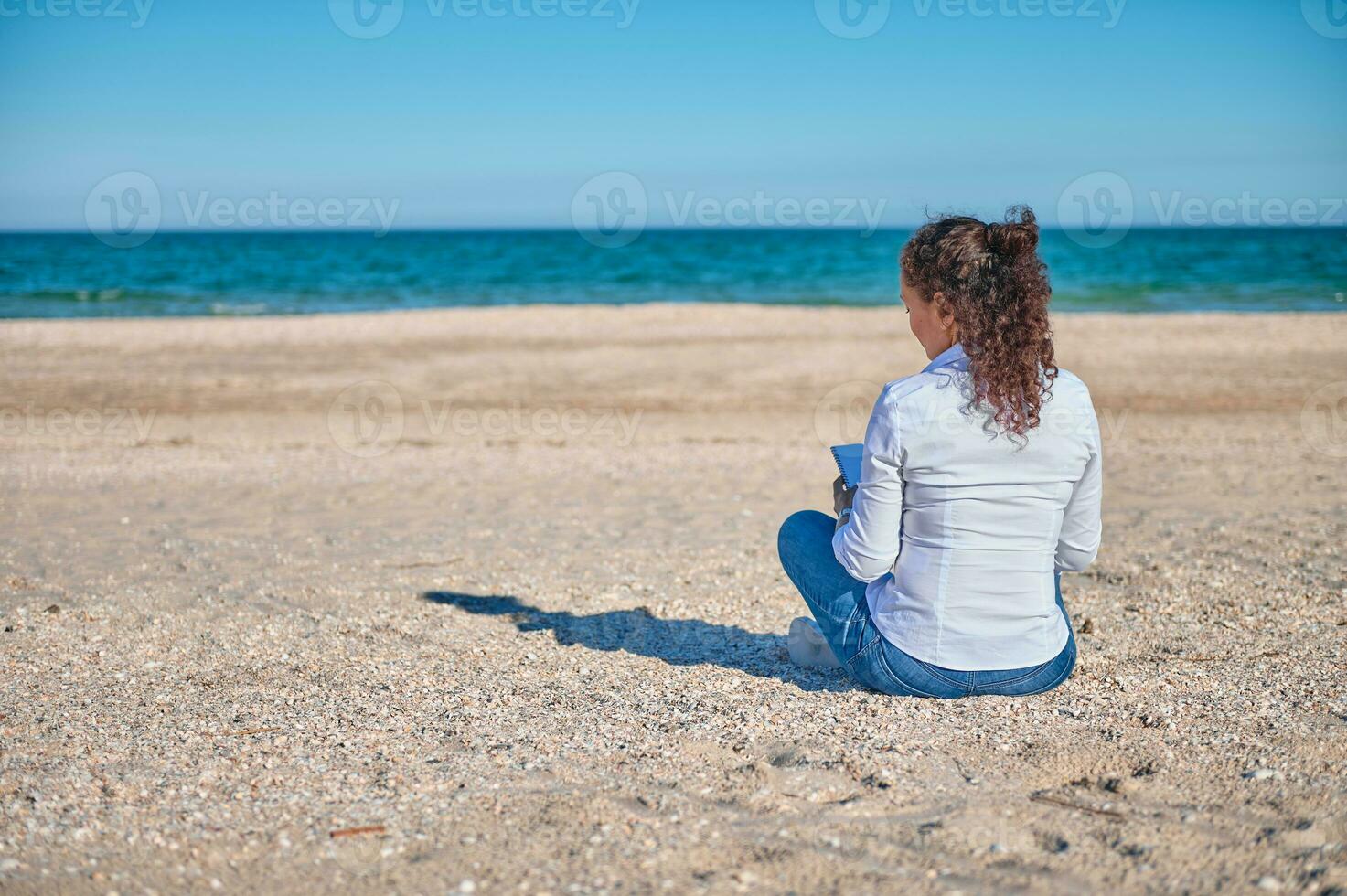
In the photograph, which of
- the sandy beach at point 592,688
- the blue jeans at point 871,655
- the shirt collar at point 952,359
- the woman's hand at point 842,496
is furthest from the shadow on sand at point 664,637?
the shirt collar at point 952,359

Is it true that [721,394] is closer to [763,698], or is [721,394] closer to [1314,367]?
[1314,367]

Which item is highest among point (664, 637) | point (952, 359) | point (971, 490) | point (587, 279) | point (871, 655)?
point (587, 279)

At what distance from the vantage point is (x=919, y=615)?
309 cm

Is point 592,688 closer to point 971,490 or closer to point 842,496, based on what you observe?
point 842,496

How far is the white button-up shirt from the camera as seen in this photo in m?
2.88

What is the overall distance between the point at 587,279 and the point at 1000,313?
31.5m

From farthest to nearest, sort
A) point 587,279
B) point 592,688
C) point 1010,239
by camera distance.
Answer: point 587,279 < point 592,688 < point 1010,239

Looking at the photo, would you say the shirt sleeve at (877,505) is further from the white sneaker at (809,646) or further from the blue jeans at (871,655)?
the white sneaker at (809,646)

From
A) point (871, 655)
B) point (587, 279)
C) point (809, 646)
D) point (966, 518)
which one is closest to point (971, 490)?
point (966, 518)

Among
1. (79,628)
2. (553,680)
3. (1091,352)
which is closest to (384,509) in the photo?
(79,628)

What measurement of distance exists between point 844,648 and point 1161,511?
383cm

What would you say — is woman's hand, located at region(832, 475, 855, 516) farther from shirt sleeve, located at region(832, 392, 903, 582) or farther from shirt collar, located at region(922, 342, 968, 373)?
shirt collar, located at region(922, 342, 968, 373)

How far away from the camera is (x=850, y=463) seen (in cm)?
320

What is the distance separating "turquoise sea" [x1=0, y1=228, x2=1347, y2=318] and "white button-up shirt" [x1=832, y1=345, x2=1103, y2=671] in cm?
2095
